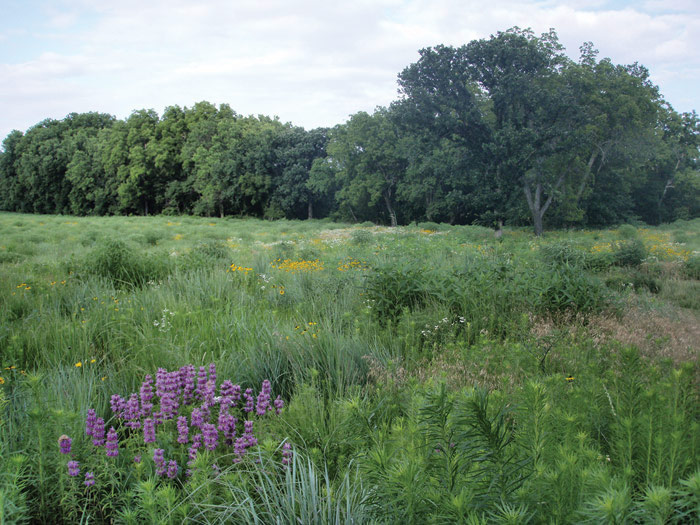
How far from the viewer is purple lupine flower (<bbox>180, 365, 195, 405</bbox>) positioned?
9.55ft

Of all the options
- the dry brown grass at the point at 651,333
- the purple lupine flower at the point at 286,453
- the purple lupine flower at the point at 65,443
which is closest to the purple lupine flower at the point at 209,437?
the purple lupine flower at the point at 286,453

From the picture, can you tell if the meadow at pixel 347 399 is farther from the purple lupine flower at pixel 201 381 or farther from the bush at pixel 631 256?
the bush at pixel 631 256

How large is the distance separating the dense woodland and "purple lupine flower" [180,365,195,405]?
24.7 metres

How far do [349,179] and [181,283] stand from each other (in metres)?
40.0

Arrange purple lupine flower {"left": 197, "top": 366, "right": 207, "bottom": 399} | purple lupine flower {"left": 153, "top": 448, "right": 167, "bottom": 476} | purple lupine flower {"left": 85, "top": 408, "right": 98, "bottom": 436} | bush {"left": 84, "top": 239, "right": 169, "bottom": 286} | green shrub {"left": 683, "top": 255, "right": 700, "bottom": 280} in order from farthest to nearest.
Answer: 1. green shrub {"left": 683, "top": 255, "right": 700, "bottom": 280}
2. bush {"left": 84, "top": 239, "right": 169, "bottom": 286}
3. purple lupine flower {"left": 197, "top": 366, "right": 207, "bottom": 399}
4. purple lupine flower {"left": 85, "top": 408, "right": 98, "bottom": 436}
5. purple lupine flower {"left": 153, "top": 448, "right": 167, "bottom": 476}

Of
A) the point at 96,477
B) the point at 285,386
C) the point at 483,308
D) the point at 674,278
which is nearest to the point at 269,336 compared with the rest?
the point at 285,386

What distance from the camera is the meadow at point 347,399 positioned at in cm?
135

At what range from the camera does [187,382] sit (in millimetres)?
2906

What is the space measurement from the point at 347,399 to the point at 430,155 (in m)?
27.3

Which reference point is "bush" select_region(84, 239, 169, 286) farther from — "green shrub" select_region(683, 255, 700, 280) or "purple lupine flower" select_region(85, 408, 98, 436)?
"green shrub" select_region(683, 255, 700, 280)

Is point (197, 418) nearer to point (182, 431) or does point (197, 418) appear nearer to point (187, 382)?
point (182, 431)

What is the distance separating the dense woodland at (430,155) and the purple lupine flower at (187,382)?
2470cm

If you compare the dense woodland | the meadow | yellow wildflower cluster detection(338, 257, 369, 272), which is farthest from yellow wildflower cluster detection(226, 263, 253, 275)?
the dense woodland

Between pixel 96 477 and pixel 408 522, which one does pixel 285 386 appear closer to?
pixel 96 477
